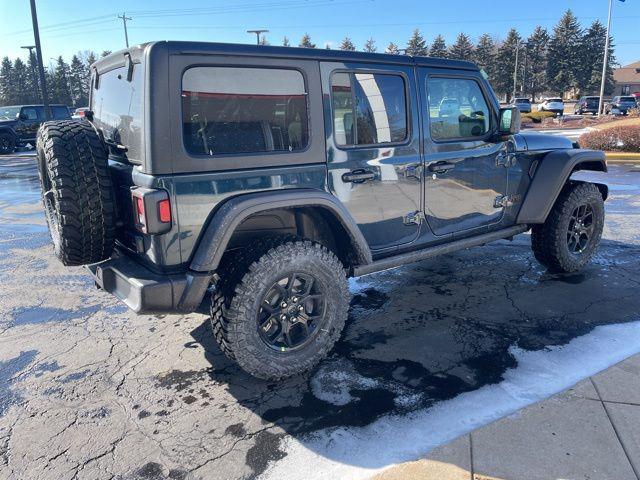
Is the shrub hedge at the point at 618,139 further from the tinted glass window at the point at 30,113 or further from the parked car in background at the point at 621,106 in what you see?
the parked car in background at the point at 621,106

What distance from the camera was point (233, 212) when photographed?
2.68 m

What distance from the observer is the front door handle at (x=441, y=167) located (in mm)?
3654

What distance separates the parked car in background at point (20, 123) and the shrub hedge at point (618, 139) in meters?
19.3

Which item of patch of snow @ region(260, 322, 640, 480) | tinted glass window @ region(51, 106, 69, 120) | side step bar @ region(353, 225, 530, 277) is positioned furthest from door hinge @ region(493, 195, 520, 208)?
tinted glass window @ region(51, 106, 69, 120)

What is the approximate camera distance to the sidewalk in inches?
89.0

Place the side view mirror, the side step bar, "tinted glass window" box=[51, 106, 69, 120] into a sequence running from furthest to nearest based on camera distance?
"tinted glass window" box=[51, 106, 69, 120] → the side view mirror → the side step bar

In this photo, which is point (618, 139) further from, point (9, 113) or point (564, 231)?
point (9, 113)

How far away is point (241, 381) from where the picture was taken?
10.2ft

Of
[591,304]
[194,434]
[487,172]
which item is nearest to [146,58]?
[194,434]

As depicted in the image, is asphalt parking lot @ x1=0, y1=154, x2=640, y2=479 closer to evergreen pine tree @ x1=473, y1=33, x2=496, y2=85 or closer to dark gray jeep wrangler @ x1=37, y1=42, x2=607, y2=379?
dark gray jeep wrangler @ x1=37, y1=42, x2=607, y2=379

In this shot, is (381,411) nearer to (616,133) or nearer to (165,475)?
(165,475)

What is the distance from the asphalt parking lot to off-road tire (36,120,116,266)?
909mm

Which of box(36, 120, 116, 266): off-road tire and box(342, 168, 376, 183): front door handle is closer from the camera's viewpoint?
box(36, 120, 116, 266): off-road tire

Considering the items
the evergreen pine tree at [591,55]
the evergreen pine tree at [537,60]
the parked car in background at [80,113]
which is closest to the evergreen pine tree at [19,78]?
the parked car in background at [80,113]
